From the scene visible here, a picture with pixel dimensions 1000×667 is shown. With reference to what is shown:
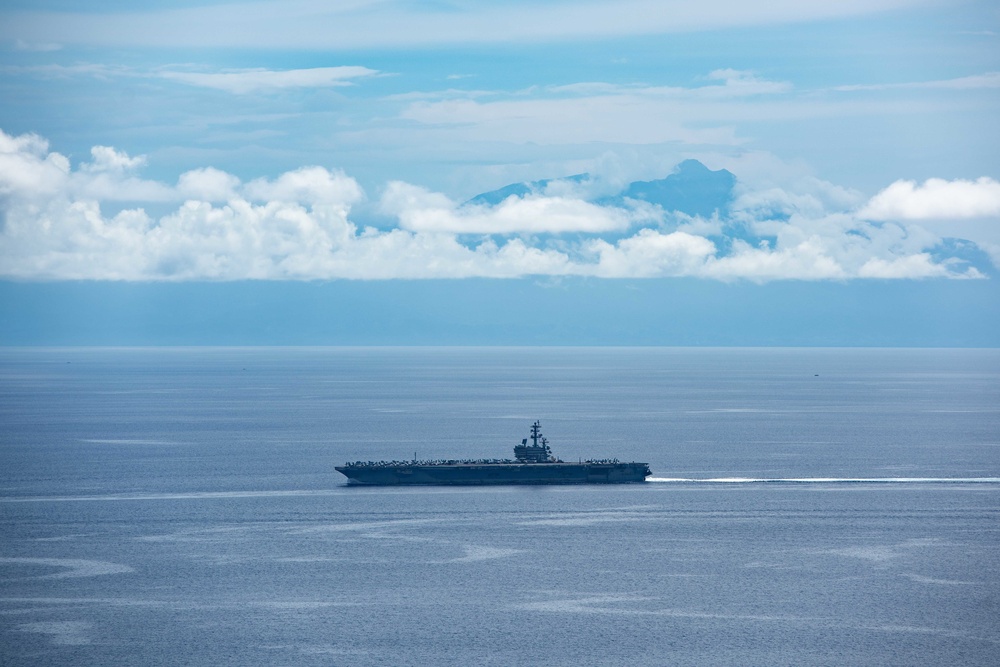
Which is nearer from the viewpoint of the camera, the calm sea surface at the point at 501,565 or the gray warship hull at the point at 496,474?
the calm sea surface at the point at 501,565

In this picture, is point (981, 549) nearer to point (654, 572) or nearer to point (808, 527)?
point (808, 527)

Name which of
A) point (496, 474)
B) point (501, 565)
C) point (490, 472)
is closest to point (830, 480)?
point (496, 474)

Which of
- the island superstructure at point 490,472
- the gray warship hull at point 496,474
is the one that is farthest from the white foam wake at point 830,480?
the island superstructure at point 490,472

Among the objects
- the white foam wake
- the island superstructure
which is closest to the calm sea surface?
the white foam wake

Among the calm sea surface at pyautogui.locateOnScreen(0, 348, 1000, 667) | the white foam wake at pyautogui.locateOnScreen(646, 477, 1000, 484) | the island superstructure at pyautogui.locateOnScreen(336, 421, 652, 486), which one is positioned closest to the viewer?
the calm sea surface at pyautogui.locateOnScreen(0, 348, 1000, 667)

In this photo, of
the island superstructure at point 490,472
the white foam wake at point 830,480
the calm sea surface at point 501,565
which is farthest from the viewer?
the island superstructure at point 490,472

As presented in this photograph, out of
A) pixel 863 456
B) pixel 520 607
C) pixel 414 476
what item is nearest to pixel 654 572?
pixel 520 607

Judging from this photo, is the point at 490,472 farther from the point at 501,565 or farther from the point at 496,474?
the point at 501,565

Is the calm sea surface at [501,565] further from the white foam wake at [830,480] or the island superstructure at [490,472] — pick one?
the island superstructure at [490,472]

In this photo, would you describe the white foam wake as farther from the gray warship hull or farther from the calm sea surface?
the gray warship hull
